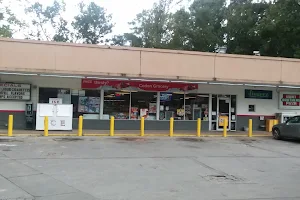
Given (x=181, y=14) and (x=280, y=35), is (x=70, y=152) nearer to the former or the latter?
(x=280, y=35)

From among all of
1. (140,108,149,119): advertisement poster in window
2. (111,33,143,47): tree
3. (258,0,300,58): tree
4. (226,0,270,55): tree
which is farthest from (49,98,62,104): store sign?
(111,33,143,47): tree

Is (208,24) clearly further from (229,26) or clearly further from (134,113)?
(134,113)

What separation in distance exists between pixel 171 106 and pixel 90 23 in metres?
38.3

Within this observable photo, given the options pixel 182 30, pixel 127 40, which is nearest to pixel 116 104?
pixel 182 30

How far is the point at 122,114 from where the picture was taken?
20.0 metres

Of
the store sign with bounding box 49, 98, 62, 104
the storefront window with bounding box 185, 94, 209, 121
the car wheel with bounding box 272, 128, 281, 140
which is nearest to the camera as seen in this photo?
the store sign with bounding box 49, 98, 62, 104

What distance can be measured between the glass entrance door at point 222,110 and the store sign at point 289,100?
3361mm

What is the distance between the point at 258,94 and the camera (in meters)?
22.0

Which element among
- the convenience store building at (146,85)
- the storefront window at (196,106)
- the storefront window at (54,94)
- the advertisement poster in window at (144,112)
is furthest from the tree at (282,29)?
the storefront window at (54,94)

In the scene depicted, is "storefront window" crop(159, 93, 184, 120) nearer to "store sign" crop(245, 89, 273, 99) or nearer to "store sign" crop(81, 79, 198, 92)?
"store sign" crop(81, 79, 198, 92)

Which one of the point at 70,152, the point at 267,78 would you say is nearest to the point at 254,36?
the point at 267,78

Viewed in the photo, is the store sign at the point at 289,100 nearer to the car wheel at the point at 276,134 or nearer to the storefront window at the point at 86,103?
the car wheel at the point at 276,134

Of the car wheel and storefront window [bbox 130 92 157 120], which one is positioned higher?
storefront window [bbox 130 92 157 120]

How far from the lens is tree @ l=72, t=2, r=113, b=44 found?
5588cm
